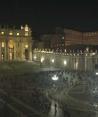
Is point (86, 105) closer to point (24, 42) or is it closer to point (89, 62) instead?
point (89, 62)

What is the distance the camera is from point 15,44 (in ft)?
384

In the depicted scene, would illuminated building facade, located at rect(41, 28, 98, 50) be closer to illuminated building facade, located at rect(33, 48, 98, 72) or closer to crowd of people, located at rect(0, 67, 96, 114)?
illuminated building facade, located at rect(33, 48, 98, 72)

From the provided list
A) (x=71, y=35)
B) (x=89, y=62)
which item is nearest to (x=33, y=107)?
(x=89, y=62)

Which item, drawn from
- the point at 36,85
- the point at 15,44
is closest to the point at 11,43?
the point at 15,44

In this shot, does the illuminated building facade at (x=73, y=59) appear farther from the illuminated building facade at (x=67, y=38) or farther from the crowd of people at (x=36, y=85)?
the illuminated building facade at (x=67, y=38)

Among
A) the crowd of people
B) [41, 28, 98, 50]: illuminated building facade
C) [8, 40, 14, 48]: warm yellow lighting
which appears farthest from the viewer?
[41, 28, 98, 50]: illuminated building facade

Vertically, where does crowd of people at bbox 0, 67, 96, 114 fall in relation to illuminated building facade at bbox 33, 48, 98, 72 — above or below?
below

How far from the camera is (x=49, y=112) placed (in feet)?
145

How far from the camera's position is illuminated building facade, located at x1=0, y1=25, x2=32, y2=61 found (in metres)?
115

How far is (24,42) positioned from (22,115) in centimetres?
7576

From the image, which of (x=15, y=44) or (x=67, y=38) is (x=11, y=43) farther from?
(x=67, y=38)

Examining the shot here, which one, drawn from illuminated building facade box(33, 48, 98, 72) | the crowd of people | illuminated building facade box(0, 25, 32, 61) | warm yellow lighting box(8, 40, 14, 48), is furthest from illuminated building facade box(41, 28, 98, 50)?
the crowd of people

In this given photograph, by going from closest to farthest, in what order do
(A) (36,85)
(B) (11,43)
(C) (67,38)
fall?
(A) (36,85) → (B) (11,43) → (C) (67,38)

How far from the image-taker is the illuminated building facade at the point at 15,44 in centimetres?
11506
